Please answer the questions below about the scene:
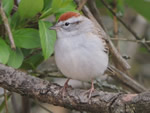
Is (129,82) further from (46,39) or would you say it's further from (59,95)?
(46,39)

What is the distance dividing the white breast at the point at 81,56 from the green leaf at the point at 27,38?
269mm

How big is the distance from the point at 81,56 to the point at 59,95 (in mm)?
368

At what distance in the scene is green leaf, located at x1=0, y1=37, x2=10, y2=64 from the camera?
2.21 metres

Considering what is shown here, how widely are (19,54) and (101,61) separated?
69 cm

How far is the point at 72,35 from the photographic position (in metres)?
2.80

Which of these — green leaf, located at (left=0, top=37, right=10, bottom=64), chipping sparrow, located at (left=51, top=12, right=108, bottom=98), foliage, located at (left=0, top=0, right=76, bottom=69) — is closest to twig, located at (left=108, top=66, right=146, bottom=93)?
chipping sparrow, located at (left=51, top=12, right=108, bottom=98)

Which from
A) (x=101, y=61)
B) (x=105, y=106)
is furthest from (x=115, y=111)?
(x=101, y=61)

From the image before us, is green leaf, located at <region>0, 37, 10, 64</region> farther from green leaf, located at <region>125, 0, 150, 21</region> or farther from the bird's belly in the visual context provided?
green leaf, located at <region>125, 0, 150, 21</region>

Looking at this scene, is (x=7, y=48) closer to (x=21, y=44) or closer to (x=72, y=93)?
(x=21, y=44)

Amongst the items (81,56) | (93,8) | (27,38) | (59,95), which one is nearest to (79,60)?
(81,56)

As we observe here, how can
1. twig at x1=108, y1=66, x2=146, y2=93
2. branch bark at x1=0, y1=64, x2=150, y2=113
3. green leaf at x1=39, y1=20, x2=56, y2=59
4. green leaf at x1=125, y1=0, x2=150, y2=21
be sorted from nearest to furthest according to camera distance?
1. branch bark at x1=0, y1=64, x2=150, y2=113
2. green leaf at x1=39, y1=20, x2=56, y2=59
3. twig at x1=108, y1=66, x2=146, y2=93
4. green leaf at x1=125, y1=0, x2=150, y2=21

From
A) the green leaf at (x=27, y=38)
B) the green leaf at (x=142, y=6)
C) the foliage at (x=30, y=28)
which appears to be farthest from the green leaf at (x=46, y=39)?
the green leaf at (x=142, y=6)

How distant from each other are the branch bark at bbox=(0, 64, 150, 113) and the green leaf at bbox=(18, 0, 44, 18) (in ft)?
1.38

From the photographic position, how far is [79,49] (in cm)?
256
